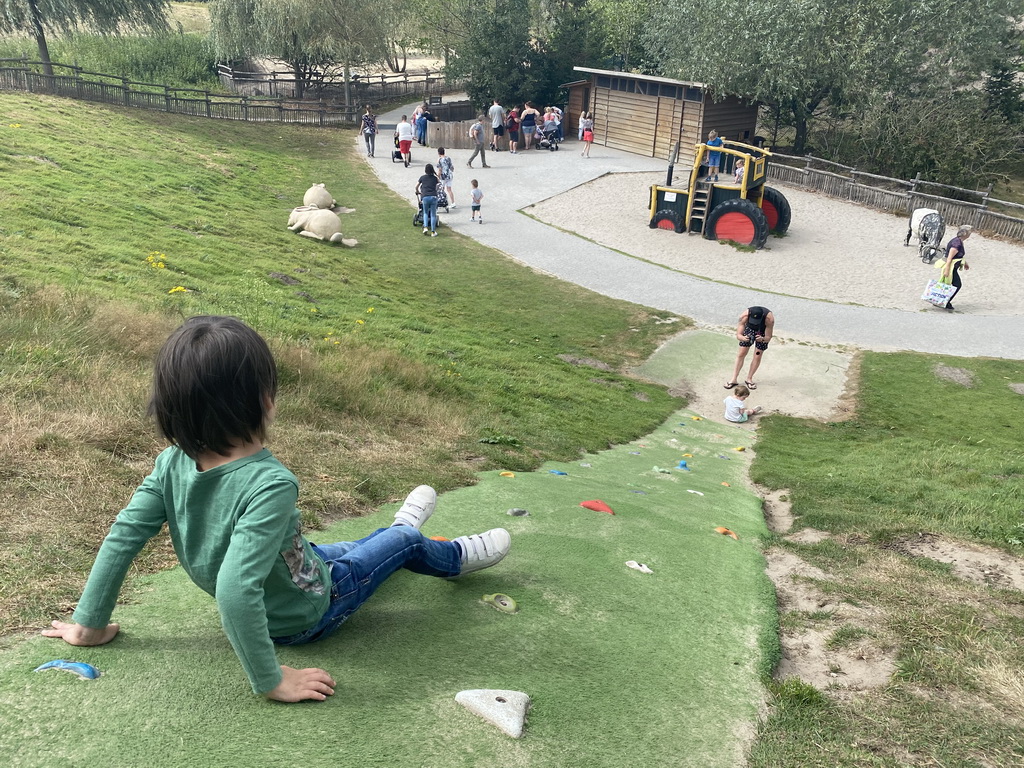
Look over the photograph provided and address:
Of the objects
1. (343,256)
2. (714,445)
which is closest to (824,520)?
(714,445)

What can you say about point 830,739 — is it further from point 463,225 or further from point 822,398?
point 463,225

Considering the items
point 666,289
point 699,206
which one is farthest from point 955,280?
point 699,206

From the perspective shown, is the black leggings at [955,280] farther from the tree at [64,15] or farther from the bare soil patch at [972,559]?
the tree at [64,15]

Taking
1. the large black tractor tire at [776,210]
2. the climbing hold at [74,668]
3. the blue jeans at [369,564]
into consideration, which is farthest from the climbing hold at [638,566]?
the large black tractor tire at [776,210]

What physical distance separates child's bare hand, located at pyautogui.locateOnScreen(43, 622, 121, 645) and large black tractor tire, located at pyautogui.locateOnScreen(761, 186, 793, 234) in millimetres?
22740

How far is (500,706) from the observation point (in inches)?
122

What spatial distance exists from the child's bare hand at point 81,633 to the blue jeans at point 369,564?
0.64m

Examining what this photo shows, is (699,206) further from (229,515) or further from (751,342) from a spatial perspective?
(229,515)

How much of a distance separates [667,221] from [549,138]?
12611 mm

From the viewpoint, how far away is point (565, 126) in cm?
3753

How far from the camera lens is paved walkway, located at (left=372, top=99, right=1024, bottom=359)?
16.2m

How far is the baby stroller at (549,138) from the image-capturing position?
3391 cm

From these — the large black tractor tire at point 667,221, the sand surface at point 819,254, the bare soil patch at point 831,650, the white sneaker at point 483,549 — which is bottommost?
the sand surface at point 819,254

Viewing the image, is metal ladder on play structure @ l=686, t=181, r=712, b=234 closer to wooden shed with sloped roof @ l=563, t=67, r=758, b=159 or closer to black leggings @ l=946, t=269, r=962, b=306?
black leggings @ l=946, t=269, r=962, b=306
